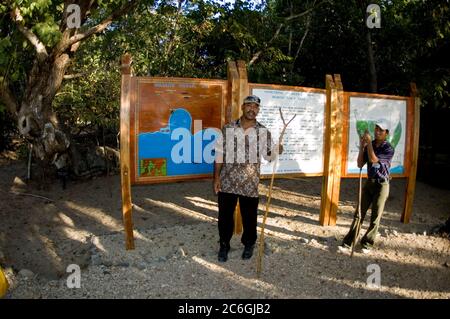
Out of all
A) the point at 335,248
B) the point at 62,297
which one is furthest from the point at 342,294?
the point at 62,297

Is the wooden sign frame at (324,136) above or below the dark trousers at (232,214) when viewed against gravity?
above

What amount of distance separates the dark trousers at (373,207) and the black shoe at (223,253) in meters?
1.63

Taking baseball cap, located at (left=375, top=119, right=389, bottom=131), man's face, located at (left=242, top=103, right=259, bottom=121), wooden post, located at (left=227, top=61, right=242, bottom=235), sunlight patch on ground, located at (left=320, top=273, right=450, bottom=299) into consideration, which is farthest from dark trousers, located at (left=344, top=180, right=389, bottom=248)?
wooden post, located at (left=227, top=61, right=242, bottom=235)

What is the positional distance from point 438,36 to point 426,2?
0.78 m

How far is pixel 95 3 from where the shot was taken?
8.30 m

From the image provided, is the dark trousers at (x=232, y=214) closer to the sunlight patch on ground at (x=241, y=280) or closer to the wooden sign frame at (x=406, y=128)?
the sunlight patch on ground at (x=241, y=280)

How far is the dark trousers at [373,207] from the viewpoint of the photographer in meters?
4.83

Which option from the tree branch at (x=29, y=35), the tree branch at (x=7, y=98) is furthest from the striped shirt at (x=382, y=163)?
the tree branch at (x=7, y=98)

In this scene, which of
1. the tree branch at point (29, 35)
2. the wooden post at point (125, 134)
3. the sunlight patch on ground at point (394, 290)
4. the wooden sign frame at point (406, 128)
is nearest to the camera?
the sunlight patch on ground at point (394, 290)

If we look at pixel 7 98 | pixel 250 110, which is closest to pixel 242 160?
pixel 250 110

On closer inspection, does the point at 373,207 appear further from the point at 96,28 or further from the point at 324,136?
the point at 96,28

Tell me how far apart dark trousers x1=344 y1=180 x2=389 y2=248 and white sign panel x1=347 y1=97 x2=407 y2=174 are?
1.00m

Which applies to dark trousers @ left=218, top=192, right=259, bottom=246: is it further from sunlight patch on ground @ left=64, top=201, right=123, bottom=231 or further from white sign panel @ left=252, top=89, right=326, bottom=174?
sunlight patch on ground @ left=64, top=201, right=123, bottom=231

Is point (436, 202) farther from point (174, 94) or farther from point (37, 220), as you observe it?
point (37, 220)
